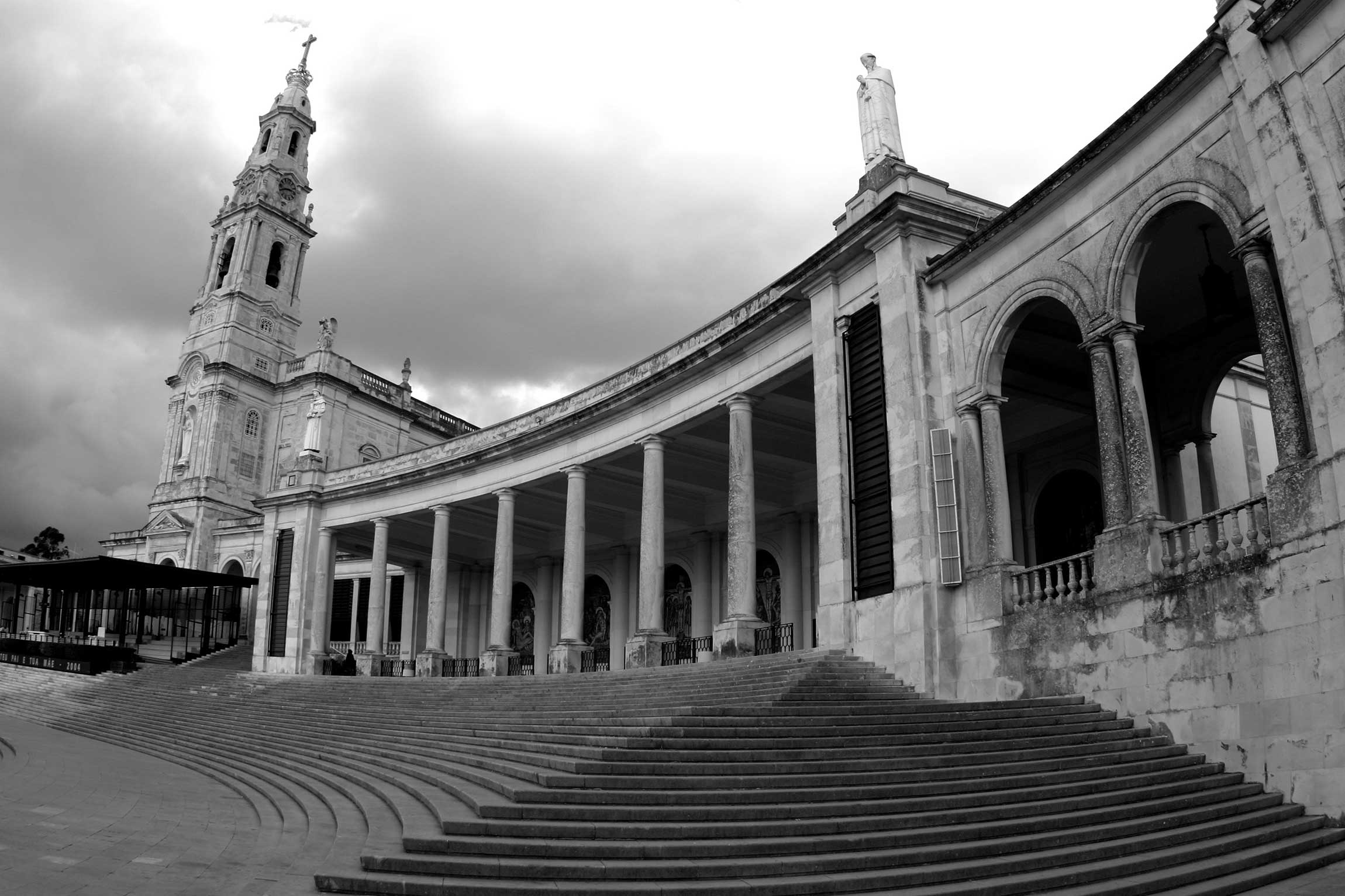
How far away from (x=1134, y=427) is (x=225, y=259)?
5766 centimetres

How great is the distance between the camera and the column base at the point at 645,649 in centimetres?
2219

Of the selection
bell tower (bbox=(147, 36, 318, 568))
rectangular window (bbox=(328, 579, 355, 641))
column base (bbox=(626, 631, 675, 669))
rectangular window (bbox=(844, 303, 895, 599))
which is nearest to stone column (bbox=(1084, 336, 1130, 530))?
rectangular window (bbox=(844, 303, 895, 599))

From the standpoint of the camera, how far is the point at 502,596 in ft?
95.1

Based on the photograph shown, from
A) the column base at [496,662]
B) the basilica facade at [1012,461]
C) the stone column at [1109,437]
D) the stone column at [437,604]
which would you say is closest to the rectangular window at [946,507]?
the basilica facade at [1012,461]

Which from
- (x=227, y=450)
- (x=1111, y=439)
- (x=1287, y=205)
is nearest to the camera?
(x=1287, y=205)

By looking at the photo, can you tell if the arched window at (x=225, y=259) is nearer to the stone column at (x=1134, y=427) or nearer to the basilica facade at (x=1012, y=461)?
the basilica facade at (x=1012, y=461)

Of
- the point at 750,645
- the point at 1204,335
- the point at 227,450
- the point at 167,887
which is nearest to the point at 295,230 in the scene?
the point at 227,450

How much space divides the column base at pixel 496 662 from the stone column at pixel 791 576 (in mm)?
8374

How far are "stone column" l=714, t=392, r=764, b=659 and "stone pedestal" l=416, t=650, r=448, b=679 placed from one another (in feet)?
41.7

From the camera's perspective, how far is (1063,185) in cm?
1470

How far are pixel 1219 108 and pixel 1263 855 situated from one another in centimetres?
911

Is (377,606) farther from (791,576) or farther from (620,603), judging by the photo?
(791,576)

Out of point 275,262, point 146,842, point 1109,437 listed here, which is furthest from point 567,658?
point 275,262

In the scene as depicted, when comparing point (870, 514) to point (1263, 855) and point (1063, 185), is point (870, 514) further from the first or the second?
point (1263, 855)
